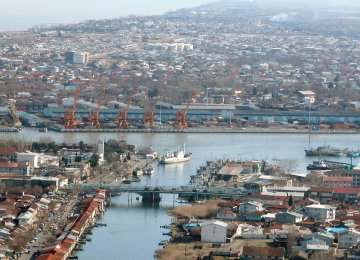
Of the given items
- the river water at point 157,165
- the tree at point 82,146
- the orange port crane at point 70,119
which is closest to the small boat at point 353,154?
the river water at point 157,165

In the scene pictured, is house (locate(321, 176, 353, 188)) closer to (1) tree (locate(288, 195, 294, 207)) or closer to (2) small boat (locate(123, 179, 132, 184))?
(1) tree (locate(288, 195, 294, 207))

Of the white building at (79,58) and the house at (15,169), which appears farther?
the white building at (79,58)

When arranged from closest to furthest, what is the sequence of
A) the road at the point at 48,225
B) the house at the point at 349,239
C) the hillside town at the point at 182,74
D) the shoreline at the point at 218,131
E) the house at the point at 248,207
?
the road at the point at 48,225, the house at the point at 349,239, the house at the point at 248,207, the shoreline at the point at 218,131, the hillside town at the point at 182,74

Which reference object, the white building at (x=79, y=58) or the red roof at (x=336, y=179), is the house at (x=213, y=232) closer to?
the red roof at (x=336, y=179)

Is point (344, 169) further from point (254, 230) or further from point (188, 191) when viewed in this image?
point (254, 230)

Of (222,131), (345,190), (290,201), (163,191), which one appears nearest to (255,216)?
(290,201)

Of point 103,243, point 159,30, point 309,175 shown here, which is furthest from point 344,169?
point 159,30

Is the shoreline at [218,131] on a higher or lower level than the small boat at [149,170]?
lower

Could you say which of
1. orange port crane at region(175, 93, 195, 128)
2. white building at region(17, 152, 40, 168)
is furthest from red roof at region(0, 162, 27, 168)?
orange port crane at region(175, 93, 195, 128)
